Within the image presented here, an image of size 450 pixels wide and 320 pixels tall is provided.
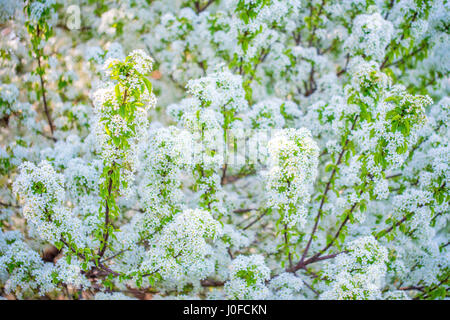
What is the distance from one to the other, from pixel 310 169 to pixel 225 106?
1.55 metres

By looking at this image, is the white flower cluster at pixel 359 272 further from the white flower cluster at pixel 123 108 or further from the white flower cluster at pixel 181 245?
the white flower cluster at pixel 123 108

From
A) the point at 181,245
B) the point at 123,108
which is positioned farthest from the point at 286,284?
the point at 123,108

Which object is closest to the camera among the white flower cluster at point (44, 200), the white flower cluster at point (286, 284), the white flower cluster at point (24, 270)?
the white flower cluster at point (44, 200)

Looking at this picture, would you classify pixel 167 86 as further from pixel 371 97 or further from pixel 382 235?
pixel 382 235

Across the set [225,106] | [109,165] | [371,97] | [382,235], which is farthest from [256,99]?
[109,165]

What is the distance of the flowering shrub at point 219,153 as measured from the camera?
152 inches

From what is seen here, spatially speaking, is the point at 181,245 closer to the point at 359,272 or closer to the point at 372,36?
the point at 359,272

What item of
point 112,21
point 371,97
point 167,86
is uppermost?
point 112,21

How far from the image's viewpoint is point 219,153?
16.5ft

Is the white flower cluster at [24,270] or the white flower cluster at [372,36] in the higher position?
the white flower cluster at [372,36]

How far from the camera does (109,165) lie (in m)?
3.62

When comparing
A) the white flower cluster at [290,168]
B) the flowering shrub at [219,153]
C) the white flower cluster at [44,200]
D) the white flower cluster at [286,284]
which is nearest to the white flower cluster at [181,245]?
the flowering shrub at [219,153]

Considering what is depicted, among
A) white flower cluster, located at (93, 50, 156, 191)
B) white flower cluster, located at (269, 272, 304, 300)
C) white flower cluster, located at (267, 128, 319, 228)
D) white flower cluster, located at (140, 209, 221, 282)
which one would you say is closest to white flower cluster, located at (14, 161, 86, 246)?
white flower cluster, located at (93, 50, 156, 191)

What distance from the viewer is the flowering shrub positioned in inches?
152
